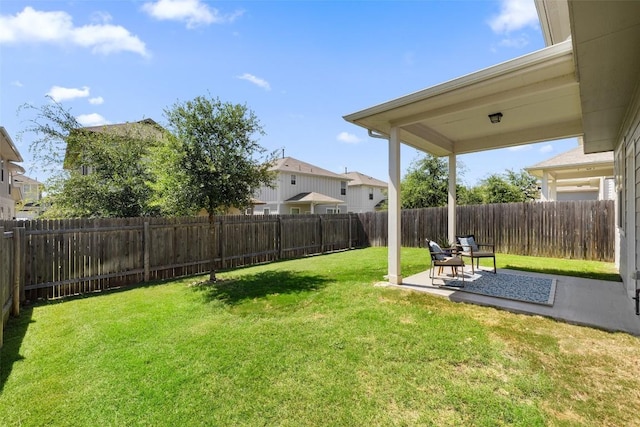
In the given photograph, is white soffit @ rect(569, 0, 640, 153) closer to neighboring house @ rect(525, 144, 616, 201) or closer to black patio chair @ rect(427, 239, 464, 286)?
black patio chair @ rect(427, 239, 464, 286)

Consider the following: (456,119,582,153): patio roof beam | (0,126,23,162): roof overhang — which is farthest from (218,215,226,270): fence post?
(0,126,23,162): roof overhang

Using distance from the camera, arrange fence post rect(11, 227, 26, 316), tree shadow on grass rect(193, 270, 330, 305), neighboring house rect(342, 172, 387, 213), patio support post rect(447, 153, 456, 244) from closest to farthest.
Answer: fence post rect(11, 227, 26, 316)
tree shadow on grass rect(193, 270, 330, 305)
patio support post rect(447, 153, 456, 244)
neighboring house rect(342, 172, 387, 213)

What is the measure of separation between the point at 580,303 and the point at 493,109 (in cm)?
370

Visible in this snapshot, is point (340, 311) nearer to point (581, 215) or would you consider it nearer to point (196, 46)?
point (196, 46)

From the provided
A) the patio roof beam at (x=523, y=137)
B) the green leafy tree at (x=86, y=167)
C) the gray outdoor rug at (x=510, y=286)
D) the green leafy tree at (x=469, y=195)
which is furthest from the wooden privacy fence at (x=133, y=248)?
the green leafy tree at (x=469, y=195)

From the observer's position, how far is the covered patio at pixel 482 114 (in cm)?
403

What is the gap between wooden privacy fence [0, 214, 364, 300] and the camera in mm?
6094

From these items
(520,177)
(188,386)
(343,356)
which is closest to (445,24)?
(343,356)

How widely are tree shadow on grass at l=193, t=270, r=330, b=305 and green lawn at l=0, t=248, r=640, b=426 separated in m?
0.74

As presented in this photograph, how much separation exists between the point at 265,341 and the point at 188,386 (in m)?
1.06

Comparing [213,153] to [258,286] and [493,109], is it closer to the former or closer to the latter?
[258,286]

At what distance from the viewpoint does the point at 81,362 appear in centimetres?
333

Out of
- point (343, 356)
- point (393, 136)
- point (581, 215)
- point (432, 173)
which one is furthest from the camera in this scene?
point (432, 173)

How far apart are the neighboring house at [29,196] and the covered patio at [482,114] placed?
11796mm
